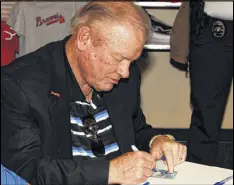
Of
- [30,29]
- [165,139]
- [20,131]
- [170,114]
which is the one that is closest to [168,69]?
[170,114]

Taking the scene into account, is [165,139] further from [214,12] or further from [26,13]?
[26,13]

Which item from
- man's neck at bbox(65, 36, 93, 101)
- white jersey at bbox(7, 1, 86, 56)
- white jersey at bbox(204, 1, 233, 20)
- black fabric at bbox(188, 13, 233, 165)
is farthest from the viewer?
white jersey at bbox(7, 1, 86, 56)

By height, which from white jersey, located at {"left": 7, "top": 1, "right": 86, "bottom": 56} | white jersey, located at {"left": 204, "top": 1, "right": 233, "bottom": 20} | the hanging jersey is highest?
white jersey, located at {"left": 204, "top": 1, "right": 233, "bottom": 20}

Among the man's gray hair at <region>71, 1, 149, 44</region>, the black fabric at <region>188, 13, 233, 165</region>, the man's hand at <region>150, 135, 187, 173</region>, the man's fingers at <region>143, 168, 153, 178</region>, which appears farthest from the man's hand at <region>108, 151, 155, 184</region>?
the black fabric at <region>188, 13, 233, 165</region>

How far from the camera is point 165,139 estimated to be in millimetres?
2826

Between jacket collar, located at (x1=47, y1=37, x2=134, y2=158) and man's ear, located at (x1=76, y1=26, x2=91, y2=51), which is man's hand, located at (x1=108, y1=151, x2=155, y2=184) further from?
man's ear, located at (x1=76, y1=26, x2=91, y2=51)

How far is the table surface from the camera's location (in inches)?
97.3

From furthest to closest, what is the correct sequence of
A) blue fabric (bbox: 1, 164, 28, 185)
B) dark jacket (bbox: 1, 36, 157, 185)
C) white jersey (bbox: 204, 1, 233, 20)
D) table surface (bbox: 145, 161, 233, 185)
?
1. white jersey (bbox: 204, 1, 233, 20)
2. table surface (bbox: 145, 161, 233, 185)
3. dark jacket (bbox: 1, 36, 157, 185)
4. blue fabric (bbox: 1, 164, 28, 185)

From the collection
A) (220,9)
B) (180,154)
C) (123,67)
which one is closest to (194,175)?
(180,154)

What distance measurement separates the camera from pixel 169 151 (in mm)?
2693

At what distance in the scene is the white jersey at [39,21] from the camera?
18.6 ft

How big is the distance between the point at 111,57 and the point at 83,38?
0.50ft

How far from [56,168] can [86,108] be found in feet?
1.63

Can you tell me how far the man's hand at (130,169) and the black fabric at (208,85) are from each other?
2.24m
